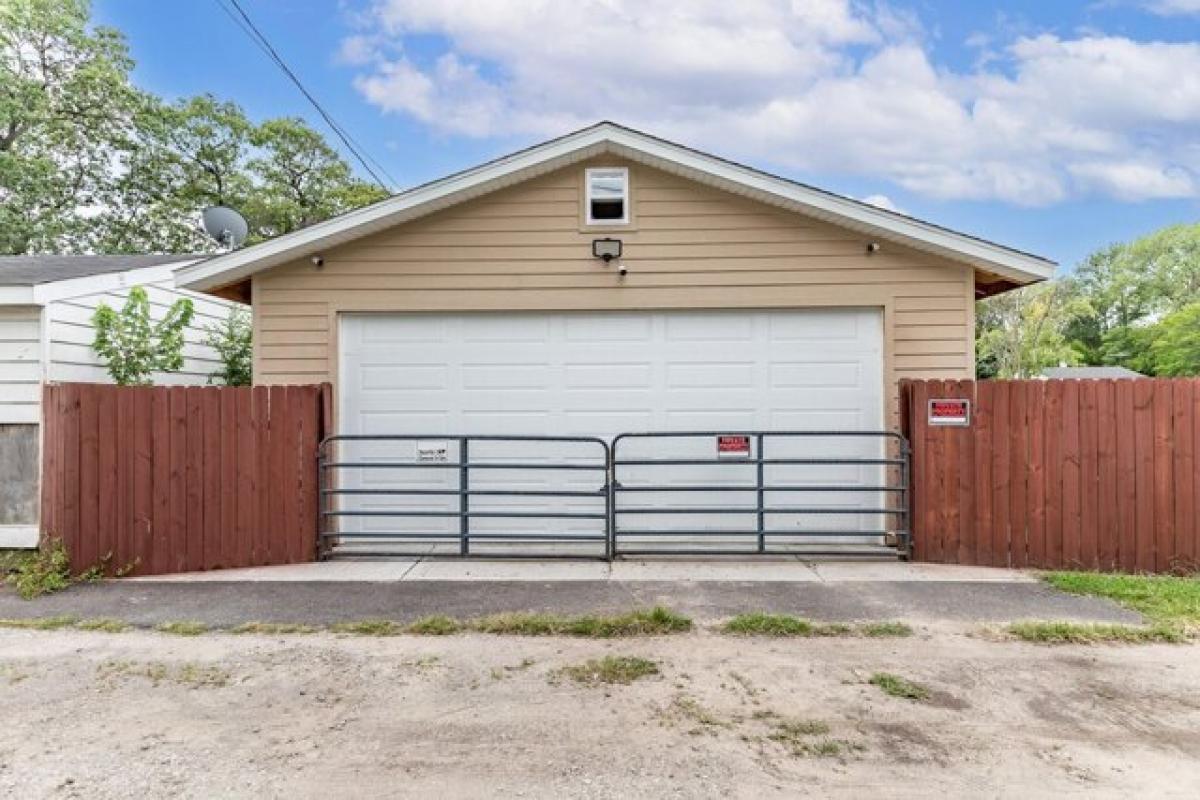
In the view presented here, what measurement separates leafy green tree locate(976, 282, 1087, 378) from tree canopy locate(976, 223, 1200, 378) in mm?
49

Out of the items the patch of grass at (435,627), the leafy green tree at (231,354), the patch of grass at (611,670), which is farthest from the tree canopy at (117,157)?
the patch of grass at (611,670)

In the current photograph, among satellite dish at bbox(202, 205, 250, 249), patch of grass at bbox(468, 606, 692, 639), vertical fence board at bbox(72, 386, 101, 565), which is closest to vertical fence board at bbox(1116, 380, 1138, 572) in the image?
patch of grass at bbox(468, 606, 692, 639)

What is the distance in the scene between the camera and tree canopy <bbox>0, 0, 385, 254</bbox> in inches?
840

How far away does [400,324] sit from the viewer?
719cm

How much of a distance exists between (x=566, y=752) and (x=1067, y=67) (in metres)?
21.1

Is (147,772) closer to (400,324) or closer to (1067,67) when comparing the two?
(400,324)

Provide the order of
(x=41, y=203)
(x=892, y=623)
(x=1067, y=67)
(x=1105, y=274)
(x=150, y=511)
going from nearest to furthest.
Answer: (x=892, y=623) → (x=150, y=511) → (x=1067, y=67) → (x=41, y=203) → (x=1105, y=274)

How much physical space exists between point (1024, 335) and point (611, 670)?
37.0 m

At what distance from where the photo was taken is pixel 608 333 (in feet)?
23.4

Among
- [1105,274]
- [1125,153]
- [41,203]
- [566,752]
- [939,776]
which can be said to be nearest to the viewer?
[939,776]

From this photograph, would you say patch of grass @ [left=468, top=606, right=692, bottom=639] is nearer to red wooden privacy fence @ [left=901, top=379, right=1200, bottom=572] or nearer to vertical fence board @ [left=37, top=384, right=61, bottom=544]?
red wooden privacy fence @ [left=901, top=379, right=1200, bottom=572]

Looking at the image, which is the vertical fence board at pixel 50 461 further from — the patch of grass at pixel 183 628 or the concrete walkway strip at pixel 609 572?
the patch of grass at pixel 183 628

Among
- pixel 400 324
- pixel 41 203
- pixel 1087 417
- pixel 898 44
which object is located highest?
pixel 898 44

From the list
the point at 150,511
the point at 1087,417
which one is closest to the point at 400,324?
the point at 150,511
